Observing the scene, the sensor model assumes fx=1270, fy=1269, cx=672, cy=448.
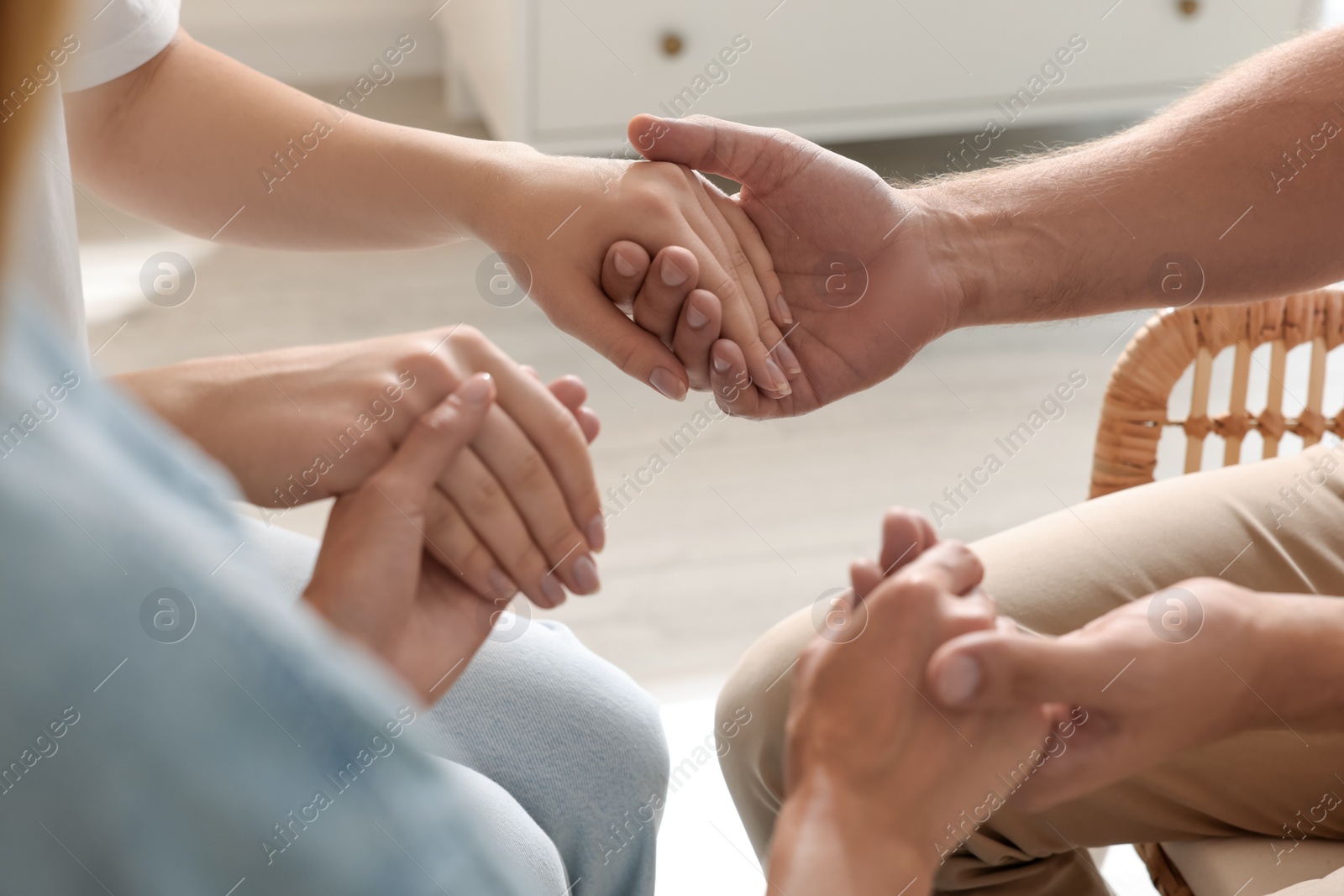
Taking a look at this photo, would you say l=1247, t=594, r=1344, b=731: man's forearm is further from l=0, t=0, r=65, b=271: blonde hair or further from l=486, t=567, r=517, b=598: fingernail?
l=0, t=0, r=65, b=271: blonde hair

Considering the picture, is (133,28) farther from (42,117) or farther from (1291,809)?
(1291,809)

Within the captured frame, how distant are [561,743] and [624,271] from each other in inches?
12.7

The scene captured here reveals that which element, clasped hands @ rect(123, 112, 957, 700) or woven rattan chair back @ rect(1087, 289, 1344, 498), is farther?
woven rattan chair back @ rect(1087, 289, 1344, 498)

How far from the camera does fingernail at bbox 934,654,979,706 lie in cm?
56

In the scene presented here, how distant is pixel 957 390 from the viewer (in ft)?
6.37

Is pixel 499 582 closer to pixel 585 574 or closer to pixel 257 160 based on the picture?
pixel 585 574

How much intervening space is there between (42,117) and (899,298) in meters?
0.79

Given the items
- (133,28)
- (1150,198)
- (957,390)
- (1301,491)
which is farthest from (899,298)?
(957,390)

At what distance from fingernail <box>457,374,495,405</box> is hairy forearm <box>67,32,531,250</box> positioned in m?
0.34

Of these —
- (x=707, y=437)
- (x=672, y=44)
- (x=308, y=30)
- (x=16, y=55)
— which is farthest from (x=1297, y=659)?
(x=308, y=30)

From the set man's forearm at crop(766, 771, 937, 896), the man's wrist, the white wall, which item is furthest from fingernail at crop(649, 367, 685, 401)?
the white wall

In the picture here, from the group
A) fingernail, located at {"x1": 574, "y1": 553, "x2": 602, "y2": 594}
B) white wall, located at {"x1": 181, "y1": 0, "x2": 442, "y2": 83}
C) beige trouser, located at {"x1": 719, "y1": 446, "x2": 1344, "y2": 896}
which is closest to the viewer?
fingernail, located at {"x1": 574, "y1": 553, "x2": 602, "y2": 594}

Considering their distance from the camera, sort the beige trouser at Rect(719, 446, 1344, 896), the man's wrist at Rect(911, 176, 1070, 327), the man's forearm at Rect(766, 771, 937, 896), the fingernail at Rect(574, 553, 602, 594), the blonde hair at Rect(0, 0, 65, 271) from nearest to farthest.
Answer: the blonde hair at Rect(0, 0, 65, 271) < the man's forearm at Rect(766, 771, 937, 896) < the fingernail at Rect(574, 553, 602, 594) < the beige trouser at Rect(719, 446, 1344, 896) < the man's wrist at Rect(911, 176, 1070, 327)

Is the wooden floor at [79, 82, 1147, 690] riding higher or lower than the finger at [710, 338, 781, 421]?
lower
